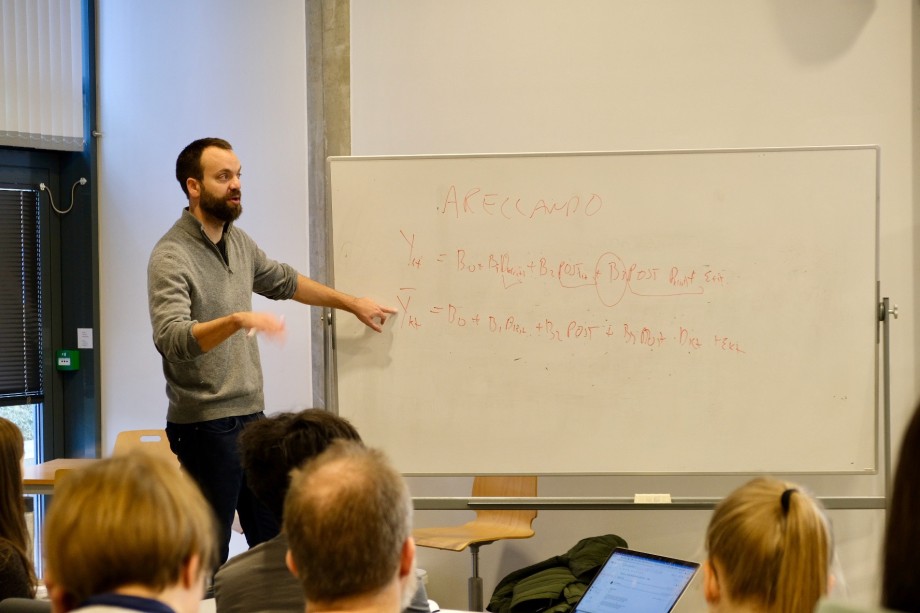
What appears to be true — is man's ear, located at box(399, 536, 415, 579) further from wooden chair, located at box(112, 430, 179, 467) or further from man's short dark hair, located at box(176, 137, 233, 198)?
wooden chair, located at box(112, 430, 179, 467)

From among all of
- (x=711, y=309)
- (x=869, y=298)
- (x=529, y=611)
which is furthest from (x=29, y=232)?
(x=869, y=298)

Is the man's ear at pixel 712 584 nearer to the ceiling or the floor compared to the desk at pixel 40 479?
nearer to the ceiling

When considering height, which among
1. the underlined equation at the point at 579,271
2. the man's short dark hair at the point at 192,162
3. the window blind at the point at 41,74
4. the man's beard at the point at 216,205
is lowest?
the underlined equation at the point at 579,271

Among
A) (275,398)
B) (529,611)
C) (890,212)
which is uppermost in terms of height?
(890,212)

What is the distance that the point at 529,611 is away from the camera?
143 inches

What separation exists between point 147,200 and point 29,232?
27.3 inches

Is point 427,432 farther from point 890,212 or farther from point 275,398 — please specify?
point 890,212

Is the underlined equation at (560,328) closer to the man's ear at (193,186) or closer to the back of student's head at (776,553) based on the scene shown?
the man's ear at (193,186)

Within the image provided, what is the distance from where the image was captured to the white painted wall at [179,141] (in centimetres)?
456

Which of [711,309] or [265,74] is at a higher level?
[265,74]

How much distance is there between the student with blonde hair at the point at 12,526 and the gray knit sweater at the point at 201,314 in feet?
2.58

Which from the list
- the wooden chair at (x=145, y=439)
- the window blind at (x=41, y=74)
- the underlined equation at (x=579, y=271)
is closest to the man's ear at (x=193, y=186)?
the underlined equation at (x=579, y=271)

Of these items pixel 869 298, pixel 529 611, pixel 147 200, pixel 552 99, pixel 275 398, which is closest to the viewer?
pixel 869 298

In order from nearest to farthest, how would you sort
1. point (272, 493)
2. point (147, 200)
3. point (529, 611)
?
point (272, 493) < point (529, 611) < point (147, 200)
